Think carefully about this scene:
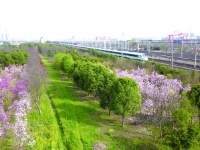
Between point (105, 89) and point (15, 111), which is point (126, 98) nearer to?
point (105, 89)

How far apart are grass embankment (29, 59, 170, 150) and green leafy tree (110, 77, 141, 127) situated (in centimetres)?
250

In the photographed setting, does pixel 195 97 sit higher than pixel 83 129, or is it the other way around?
pixel 195 97

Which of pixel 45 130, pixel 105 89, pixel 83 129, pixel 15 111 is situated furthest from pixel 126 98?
pixel 15 111

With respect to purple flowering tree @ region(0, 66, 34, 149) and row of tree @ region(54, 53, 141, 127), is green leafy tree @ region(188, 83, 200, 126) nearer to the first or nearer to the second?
row of tree @ region(54, 53, 141, 127)

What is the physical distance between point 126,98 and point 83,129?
21.8ft

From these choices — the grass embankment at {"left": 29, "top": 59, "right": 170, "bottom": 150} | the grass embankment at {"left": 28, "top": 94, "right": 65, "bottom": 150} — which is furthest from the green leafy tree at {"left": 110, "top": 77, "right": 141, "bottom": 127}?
the grass embankment at {"left": 28, "top": 94, "right": 65, "bottom": 150}

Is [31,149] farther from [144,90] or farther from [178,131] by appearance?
[144,90]

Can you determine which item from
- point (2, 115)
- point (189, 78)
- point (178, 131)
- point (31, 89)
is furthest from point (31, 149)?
point (189, 78)

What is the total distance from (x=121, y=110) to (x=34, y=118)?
12102mm

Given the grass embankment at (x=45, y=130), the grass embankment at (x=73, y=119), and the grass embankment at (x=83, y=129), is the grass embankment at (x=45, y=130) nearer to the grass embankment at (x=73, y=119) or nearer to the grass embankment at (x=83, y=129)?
the grass embankment at (x=83, y=129)

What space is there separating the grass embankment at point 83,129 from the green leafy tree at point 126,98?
2.50m

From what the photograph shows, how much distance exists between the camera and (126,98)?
1181 inches

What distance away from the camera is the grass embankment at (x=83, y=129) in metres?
26.2

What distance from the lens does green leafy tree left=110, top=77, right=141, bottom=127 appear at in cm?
3002
